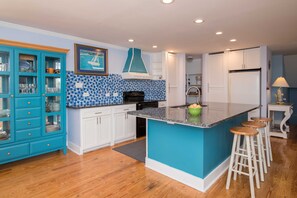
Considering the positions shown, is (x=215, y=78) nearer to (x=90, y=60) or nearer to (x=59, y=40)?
A: (x=90, y=60)

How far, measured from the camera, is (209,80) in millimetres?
5371

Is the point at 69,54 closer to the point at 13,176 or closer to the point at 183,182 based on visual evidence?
the point at 13,176

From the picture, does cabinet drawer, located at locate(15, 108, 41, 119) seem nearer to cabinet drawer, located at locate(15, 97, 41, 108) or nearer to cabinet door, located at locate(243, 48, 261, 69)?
cabinet drawer, located at locate(15, 97, 41, 108)

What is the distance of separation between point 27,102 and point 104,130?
1.42m

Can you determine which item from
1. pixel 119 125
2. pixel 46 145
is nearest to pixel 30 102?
pixel 46 145

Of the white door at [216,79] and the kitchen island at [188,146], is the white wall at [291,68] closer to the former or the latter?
the white door at [216,79]

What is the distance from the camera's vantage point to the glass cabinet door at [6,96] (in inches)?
105

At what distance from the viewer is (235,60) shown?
192 inches

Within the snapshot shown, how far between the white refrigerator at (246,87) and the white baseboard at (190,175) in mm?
2543

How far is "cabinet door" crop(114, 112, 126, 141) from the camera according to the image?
3.88 meters

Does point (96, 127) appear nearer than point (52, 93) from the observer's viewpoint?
No

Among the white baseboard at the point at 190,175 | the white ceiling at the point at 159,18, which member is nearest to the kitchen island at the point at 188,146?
the white baseboard at the point at 190,175

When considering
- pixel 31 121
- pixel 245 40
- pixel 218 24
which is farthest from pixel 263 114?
pixel 31 121

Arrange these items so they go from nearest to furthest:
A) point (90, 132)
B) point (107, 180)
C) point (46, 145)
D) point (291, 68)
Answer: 1. point (107, 180)
2. point (46, 145)
3. point (90, 132)
4. point (291, 68)
